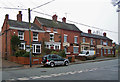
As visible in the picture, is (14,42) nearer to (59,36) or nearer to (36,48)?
(36,48)

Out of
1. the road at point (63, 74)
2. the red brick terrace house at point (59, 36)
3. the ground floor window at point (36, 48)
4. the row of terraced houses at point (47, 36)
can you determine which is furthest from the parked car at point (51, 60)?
the red brick terrace house at point (59, 36)

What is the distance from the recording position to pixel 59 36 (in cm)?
3309

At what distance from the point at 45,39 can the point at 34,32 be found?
2.75 m

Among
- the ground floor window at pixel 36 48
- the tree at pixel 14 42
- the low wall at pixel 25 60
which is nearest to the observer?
the low wall at pixel 25 60

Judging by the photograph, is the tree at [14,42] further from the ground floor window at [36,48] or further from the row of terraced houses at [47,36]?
the ground floor window at [36,48]

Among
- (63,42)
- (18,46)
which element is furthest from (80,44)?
(18,46)

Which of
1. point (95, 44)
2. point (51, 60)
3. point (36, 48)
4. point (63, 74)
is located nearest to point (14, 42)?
point (36, 48)

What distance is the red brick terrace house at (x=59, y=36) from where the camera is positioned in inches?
1235

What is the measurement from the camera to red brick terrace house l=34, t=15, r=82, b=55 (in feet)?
103

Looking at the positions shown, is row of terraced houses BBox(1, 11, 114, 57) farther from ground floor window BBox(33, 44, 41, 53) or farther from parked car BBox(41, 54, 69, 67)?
parked car BBox(41, 54, 69, 67)

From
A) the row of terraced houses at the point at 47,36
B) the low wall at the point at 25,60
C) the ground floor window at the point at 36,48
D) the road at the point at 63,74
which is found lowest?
the road at the point at 63,74

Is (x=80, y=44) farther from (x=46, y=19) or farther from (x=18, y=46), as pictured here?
(x=18, y=46)

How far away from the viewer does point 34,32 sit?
2905cm

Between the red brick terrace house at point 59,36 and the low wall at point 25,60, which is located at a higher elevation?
the red brick terrace house at point 59,36
